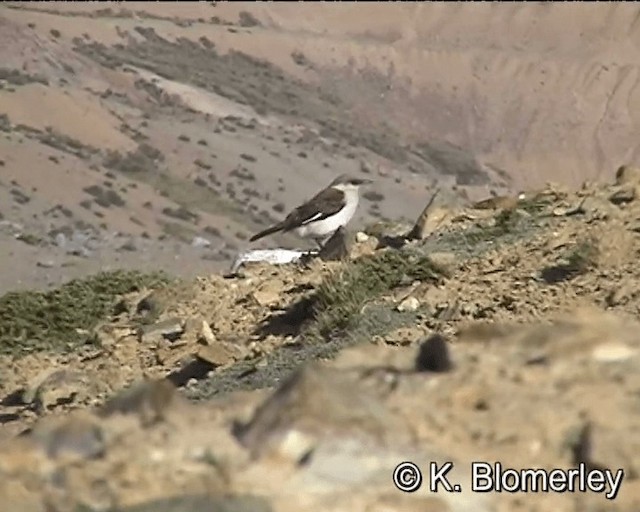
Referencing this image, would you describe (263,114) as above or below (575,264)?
below

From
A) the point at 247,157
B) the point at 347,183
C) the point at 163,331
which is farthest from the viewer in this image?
the point at 247,157

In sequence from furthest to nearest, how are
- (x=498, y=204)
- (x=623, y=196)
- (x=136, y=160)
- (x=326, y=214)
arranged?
(x=136, y=160) → (x=498, y=204) → (x=326, y=214) → (x=623, y=196)

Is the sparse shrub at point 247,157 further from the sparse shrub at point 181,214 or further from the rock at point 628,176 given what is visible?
the rock at point 628,176

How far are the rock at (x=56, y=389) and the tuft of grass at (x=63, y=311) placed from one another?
1.35 metres

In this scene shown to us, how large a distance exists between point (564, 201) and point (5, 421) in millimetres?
5197

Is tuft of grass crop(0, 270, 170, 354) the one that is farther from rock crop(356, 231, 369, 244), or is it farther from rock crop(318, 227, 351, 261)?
rock crop(356, 231, 369, 244)

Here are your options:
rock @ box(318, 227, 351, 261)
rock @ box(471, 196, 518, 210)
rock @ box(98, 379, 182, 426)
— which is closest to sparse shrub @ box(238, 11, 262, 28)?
rock @ box(471, 196, 518, 210)

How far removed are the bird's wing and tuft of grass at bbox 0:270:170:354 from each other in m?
1.37

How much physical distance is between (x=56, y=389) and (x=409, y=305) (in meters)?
2.54

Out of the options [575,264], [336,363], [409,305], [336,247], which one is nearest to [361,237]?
[336,247]

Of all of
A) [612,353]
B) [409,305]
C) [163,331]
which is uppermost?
[612,353]

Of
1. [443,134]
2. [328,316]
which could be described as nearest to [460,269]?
[328,316]

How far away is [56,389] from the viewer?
8906mm

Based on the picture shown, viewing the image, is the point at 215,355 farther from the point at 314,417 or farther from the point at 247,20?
the point at 247,20
